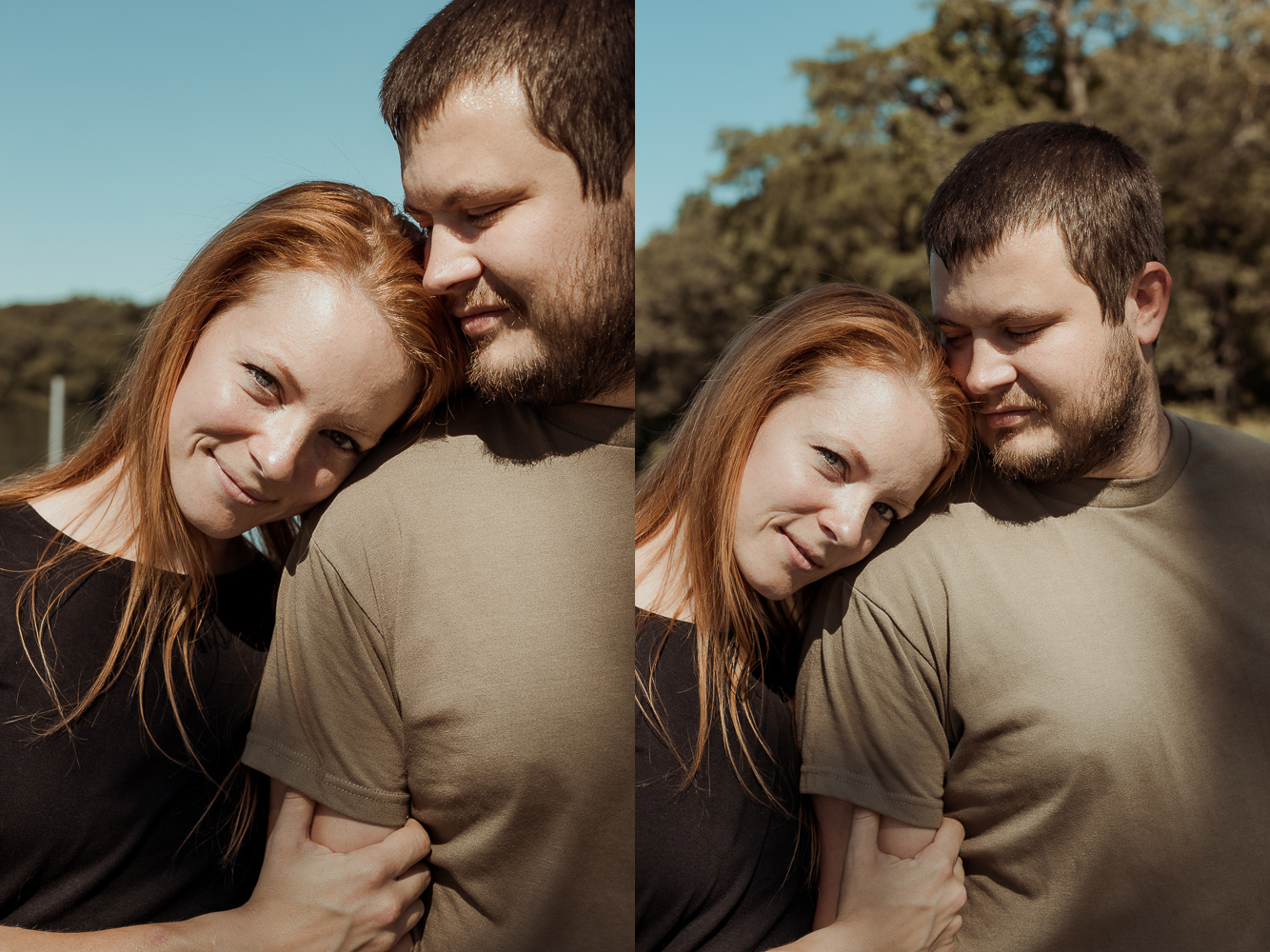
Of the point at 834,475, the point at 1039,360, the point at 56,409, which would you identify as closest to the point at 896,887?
the point at 834,475

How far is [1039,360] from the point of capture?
6.02 feet

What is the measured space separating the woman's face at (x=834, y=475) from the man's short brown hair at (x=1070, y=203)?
0.35 metres

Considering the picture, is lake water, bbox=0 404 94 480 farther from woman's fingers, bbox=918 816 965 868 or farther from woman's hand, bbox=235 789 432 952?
woman's fingers, bbox=918 816 965 868

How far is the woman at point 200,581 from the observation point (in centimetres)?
166

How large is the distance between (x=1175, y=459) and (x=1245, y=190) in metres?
4.83

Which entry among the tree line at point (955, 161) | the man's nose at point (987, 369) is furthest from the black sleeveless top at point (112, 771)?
the man's nose at point (987, 369)

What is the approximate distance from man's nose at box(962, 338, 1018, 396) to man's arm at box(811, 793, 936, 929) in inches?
35.1

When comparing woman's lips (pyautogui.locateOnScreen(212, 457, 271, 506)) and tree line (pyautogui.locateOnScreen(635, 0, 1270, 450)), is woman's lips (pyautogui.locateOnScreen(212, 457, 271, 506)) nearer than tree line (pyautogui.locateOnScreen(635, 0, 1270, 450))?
Yes

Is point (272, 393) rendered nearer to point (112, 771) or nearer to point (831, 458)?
point (112, 771)

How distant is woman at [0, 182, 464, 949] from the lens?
1659 millimetres

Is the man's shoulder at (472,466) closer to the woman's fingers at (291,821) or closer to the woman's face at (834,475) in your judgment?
the woman's face at (834,475)

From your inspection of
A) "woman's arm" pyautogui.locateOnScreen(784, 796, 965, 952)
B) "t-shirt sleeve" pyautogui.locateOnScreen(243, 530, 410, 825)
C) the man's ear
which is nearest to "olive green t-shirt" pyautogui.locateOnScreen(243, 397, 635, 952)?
"t-shirt sleeve" pyautogui.locateOnScreen(243, 530, 410, 825)

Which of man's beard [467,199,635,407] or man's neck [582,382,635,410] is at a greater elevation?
man's beard [467,199,635,407]

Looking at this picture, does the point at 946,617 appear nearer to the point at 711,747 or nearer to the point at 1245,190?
the point at 711,747
